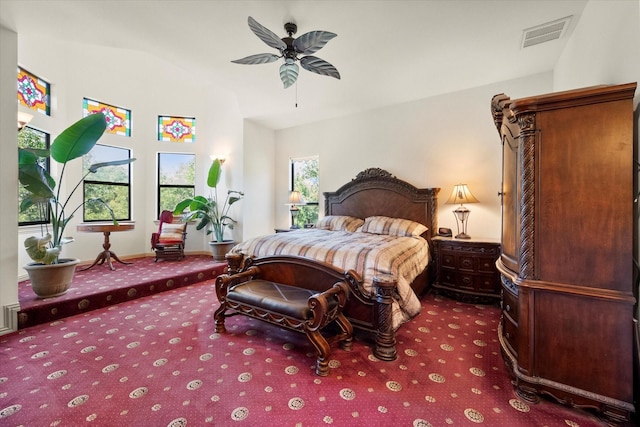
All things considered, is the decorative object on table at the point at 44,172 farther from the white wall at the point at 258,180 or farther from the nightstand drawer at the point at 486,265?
the nightstand drawer at the point at 486,265

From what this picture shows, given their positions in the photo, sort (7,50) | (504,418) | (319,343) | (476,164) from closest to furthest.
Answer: (504,418)
(319,343)
(7,50)
(476,164)

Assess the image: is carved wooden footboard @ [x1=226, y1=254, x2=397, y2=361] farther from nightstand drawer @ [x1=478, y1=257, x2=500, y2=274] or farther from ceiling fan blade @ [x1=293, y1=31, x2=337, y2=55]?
ceiling fan blade @ [x1=293, y1=31, x2=337, y2=55]

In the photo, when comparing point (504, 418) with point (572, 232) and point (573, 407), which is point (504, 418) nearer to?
point (573, 407)

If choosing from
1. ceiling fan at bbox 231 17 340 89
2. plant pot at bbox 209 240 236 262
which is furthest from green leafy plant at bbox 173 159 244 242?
ceiling fan at bbox 231 17 340 89

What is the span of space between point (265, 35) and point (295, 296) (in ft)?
7.47

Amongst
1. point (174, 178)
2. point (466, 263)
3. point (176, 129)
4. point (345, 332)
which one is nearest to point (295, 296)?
point (345, 332)

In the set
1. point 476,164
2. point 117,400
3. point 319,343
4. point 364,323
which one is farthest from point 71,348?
point 476,164

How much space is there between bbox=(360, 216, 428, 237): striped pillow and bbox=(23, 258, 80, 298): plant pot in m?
3.86

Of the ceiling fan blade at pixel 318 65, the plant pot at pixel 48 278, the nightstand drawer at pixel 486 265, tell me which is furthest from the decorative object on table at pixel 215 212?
the nightstand drawer at pixel 486 265

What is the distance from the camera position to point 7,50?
2.47 metres

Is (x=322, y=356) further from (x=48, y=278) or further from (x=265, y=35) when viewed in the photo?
(x=48, y=278)

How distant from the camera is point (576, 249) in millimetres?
1535

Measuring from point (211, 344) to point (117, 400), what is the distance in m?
0.74

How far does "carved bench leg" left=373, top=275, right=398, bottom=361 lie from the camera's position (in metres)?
2.05
